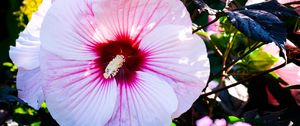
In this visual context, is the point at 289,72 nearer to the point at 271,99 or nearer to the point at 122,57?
the point at 271,99

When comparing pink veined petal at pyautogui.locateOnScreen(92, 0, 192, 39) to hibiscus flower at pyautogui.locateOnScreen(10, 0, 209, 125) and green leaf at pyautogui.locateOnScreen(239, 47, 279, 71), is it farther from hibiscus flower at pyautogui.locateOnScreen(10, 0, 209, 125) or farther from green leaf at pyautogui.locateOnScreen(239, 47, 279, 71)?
green leaf at pyautogui.locateOnScreen(239, 47, 279, 71)

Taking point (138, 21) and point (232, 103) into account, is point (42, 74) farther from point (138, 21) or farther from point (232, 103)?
point (232, 103)

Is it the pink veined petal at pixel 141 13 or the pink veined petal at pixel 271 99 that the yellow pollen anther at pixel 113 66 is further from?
the pink veined petal at pixel 271 99

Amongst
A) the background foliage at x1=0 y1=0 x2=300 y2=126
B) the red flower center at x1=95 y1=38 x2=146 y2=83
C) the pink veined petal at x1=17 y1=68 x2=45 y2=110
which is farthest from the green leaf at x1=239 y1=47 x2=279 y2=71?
the pink veined petal at x1=17 y1=68 x2=45 y2=110

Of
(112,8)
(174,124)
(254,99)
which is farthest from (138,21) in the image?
(254,99)

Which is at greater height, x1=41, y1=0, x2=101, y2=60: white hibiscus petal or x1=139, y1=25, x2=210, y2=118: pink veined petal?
x1=41, y1=0, x2=101, y2=60: white hibiscus petal

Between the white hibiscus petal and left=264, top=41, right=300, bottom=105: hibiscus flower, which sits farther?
left=264, top=41, right=300, bottom=105: hibiscus flower

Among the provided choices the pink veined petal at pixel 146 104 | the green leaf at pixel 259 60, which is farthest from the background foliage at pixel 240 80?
the pink veined petal at pixel 146 104
